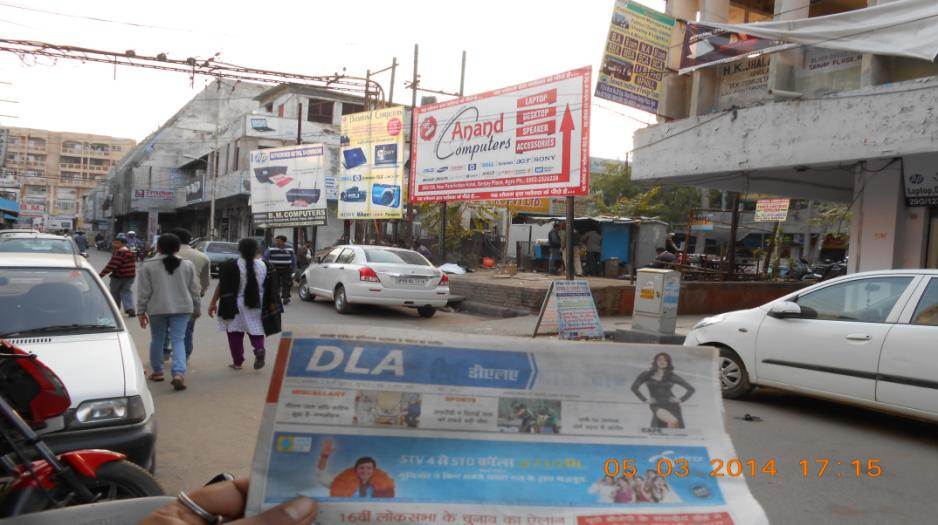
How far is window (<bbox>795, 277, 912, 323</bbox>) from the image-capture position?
5988 millimetres

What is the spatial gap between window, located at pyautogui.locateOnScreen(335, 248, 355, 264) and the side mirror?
361 inches

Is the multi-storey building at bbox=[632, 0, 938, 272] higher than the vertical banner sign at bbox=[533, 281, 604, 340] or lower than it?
higher

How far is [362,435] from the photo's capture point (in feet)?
6.26

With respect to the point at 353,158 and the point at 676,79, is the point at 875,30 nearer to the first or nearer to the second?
the point at 676,79

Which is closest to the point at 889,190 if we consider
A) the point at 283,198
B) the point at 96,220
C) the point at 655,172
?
the point at 655,172

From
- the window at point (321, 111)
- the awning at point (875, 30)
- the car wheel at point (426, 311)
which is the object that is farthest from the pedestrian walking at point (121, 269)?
the window at point (321, 111)

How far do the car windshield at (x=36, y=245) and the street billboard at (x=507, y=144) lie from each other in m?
9.57

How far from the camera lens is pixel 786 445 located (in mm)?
5477

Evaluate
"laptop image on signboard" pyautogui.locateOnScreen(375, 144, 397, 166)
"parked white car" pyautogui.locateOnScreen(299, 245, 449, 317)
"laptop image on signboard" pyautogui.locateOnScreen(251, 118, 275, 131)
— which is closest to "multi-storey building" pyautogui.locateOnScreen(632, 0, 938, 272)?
"parked white car" pyautogui.locateOnScreen(299, 245, 449, 317)

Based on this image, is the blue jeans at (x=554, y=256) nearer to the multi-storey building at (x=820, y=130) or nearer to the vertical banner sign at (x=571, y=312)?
the multi-storey building at (x=820, y=130)

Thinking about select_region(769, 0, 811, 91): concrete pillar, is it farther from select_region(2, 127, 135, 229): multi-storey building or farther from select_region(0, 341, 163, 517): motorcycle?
select_region(2, 127, 135, 229): multi-storey building

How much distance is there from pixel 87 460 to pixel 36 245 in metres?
11.6

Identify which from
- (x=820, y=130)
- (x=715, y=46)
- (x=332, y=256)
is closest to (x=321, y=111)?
(x=332, y=256)

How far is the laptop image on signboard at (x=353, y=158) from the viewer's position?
22.8 m
